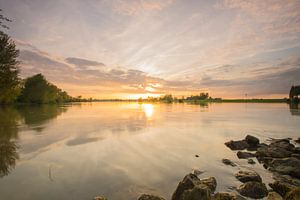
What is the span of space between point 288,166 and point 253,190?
3.94m

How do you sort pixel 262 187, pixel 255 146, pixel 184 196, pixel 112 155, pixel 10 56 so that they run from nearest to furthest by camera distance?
pixel 184 196
pixel 262 187
pixel 112 155
pixel 255 146
pixel 10 56

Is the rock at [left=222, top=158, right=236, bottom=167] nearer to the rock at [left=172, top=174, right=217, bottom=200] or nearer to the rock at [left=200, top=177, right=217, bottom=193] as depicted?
the rock at [left=200, top=177, right=217, bottom=193]

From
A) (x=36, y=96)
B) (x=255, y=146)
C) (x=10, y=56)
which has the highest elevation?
(x=10, y=56)

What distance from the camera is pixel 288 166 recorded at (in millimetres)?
9266

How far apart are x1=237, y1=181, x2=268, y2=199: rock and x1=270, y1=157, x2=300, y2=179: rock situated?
302 cm

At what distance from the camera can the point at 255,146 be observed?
14922 mm

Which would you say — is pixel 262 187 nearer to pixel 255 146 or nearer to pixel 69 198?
pixel 69 198

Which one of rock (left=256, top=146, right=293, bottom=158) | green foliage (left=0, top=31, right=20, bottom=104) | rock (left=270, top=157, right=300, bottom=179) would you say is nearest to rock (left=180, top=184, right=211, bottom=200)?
rock (left=270, top=157, right=300, bottom=179)

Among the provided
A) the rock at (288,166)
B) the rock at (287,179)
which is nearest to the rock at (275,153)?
the rock at (288,166)

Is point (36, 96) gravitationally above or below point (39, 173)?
above

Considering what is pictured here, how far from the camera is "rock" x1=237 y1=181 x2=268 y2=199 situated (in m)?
6.71

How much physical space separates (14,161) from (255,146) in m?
16.9

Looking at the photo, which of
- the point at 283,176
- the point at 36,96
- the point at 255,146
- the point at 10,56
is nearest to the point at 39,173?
the point at 283,176

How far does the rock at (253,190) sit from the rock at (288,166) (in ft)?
9.89
